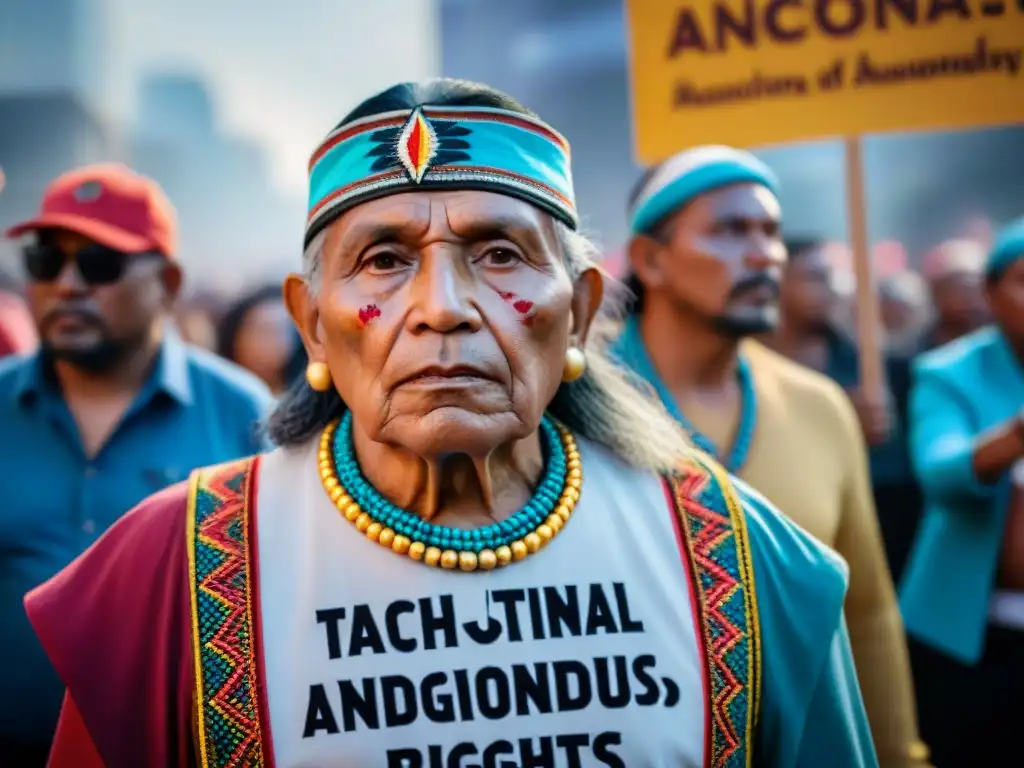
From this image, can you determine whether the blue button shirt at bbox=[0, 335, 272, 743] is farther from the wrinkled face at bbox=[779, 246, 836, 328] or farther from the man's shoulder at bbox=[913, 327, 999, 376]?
the wrinkled face at bbox=[779, 246, 836, 328]

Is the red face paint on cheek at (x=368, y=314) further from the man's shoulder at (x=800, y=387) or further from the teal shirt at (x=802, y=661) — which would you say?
the man's shoulder at (x=800, y=387)

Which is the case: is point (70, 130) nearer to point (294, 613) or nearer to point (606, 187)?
point (606, 187)

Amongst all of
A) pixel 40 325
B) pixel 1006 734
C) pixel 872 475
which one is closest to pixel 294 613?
pixel 40 325

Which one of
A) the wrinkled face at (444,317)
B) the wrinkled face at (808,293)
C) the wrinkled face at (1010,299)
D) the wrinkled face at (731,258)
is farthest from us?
the wrinkled face at (808,293)

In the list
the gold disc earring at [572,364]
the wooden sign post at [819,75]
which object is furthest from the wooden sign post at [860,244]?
the gold disc earring at [572,364]

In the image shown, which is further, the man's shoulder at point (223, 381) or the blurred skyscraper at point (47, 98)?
the blurred skyscraper at point (47, 98)

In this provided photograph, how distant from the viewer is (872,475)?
532 centimetres

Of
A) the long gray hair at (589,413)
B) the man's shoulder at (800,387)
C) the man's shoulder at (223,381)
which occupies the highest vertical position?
the man's shoulder at (223,381)

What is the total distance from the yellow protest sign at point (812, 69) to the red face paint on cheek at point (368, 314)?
2.10 meters

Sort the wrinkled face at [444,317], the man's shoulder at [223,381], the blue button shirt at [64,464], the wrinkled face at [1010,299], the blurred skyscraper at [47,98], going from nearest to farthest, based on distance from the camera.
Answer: the wrinkled face at [444,317] < the blue button shirt at [64,464] < the man's shoulder at [223,381] < the wrinkled face at [1010,299] < the blurred skyscraper at [47,98]

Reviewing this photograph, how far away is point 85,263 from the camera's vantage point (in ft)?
11.2

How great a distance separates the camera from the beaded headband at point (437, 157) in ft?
5.77

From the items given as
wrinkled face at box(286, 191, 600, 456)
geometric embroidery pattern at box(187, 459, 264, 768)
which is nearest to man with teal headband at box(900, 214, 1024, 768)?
wrinkled face at box(286, 191, 600, 456)

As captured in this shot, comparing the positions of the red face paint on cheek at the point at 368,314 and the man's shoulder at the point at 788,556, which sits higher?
the red face paint on cheek at the point at 368,314
